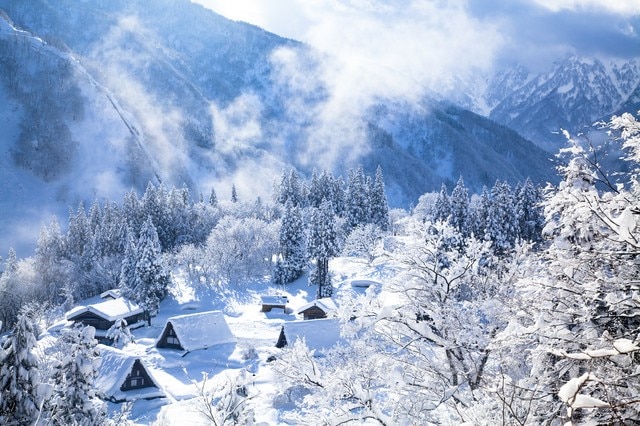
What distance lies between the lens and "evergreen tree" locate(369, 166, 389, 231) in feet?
280

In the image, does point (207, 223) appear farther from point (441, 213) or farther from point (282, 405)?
point (282, 405)

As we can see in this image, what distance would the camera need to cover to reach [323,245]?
61.5m

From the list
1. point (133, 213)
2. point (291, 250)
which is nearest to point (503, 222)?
point (291, 250)

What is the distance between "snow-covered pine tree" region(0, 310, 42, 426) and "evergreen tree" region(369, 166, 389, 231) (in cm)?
7412

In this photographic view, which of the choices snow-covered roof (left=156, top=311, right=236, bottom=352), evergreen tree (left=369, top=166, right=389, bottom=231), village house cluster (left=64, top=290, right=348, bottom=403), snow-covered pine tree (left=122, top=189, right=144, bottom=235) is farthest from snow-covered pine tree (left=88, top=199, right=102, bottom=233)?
evergreen tree (left=369, top=166, right=389, bottom=231)

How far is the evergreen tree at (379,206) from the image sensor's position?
85250 millimetres

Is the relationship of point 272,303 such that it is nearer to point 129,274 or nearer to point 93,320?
point 129,274

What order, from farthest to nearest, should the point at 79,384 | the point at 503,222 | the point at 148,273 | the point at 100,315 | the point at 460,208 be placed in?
the point at 460,208
the point at 148,273
the point at 503,222
the point at 100,315
the point at 79,384

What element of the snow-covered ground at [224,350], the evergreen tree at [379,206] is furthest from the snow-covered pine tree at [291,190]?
the snow-covered ground at [224,350]

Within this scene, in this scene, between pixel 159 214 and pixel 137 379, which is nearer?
pixel 137 379

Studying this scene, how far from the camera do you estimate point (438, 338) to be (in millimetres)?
9109

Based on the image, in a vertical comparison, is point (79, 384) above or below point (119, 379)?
above

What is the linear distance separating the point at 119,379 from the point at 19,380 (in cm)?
2527

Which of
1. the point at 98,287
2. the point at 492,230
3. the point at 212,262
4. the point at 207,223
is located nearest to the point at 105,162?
the point at 207,223
